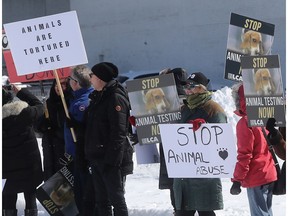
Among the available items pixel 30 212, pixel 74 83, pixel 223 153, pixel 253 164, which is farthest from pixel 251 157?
pixel 30 212

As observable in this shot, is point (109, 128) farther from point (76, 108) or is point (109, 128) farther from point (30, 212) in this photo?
point (30, 212)

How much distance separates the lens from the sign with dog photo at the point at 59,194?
6.72 m

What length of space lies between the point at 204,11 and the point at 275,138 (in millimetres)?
23416

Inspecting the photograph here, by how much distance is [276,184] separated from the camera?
210 inches

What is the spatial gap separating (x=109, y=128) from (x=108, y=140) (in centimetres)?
11

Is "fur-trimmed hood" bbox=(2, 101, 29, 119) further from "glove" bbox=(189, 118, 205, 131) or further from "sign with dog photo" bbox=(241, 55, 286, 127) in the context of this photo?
"sign with dog photo" bbox=(241, 55, 286, 127)

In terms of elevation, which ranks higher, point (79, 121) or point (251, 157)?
point (79, 121)

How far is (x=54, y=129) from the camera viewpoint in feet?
22.6

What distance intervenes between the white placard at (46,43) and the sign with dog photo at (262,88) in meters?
1.68

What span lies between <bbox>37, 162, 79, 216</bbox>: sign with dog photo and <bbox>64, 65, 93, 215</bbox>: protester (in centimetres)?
15

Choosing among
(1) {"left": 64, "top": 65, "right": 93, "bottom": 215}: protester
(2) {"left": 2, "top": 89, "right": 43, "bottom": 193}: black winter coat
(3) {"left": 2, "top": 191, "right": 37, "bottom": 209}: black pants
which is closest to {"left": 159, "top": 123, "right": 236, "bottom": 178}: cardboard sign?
(1) {"left": 64, "top": 65, "right": 93, "bottom": 215}: protester

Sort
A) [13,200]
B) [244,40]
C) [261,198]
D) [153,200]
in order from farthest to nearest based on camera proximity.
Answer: [153,200] → [13,200] → [244,40] → [261,198]

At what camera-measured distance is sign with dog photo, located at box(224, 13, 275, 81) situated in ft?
18.8

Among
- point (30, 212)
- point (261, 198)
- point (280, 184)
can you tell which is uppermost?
point (280, 184)
